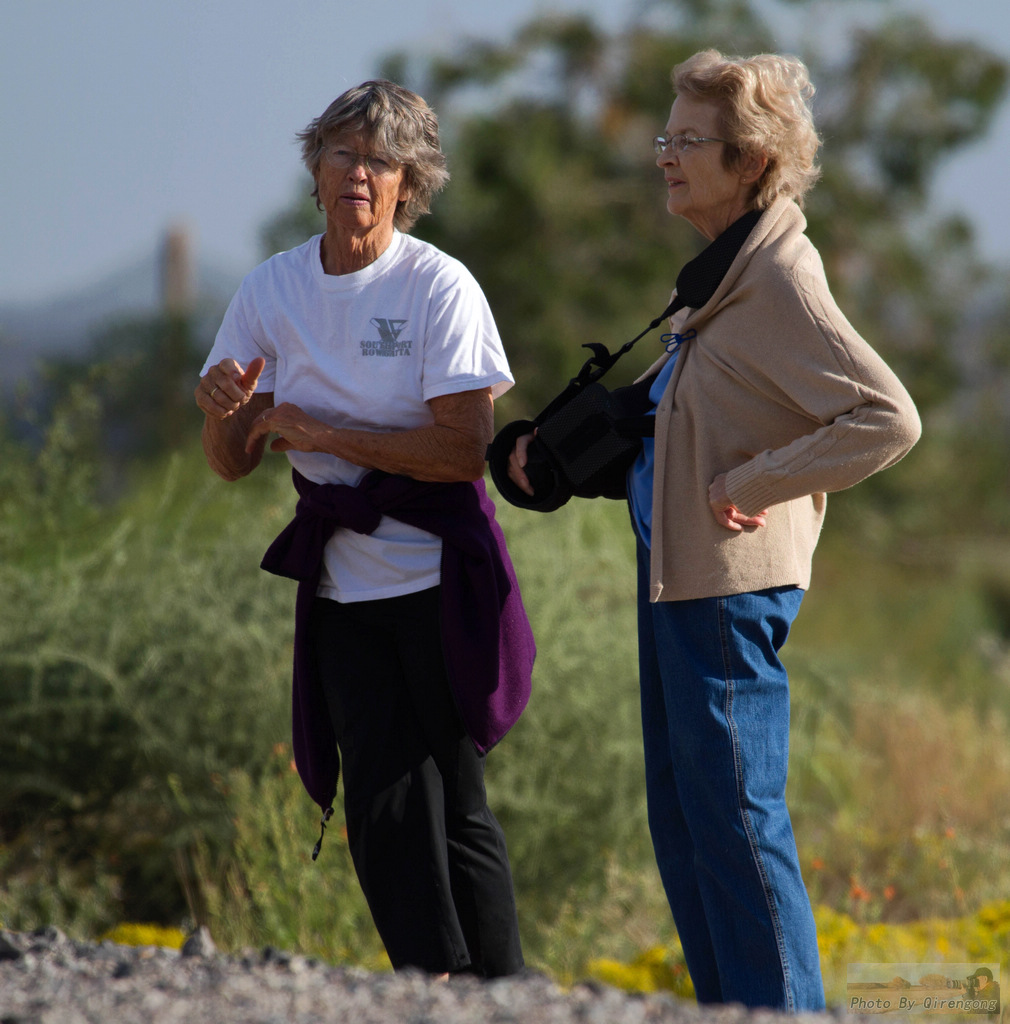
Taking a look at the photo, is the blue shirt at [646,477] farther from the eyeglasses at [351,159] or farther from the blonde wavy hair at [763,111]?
the eyeglasses at [351,159]

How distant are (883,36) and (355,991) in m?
9.11

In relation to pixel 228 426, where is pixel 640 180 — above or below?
above

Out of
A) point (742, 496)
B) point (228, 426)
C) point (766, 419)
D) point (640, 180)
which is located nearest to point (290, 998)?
point (742, 496)

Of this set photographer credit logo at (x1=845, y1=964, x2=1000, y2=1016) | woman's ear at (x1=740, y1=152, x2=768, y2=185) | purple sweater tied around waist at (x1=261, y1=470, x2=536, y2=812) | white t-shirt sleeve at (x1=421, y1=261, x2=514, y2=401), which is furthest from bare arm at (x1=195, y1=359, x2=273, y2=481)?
photographer credit logo at (x1=845, y1=964, x2=1000, y2=1016)

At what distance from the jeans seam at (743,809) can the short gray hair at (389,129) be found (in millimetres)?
1124

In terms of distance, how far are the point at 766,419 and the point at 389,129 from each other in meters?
0.98

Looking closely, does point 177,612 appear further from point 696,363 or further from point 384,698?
point 696,363

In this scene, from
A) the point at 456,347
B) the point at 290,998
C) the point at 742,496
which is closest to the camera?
the point at 290,998

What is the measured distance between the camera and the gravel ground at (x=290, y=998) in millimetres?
1647

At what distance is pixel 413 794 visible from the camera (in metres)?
2.50

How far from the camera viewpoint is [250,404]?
277 centimetres

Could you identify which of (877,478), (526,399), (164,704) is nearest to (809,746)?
(164,704)

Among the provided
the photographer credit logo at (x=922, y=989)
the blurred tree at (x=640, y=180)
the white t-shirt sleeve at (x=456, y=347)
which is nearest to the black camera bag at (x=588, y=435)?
the white t-shirt sleeve at (x=456, y=347)

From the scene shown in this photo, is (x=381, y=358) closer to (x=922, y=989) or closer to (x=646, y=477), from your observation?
(x=646, y=477)
